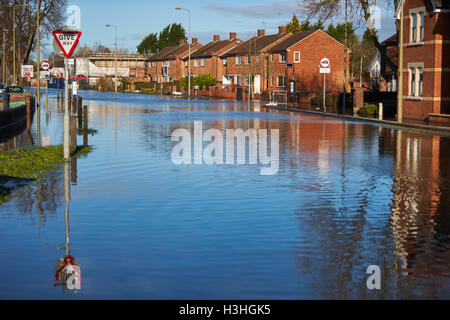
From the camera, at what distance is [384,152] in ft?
72.7

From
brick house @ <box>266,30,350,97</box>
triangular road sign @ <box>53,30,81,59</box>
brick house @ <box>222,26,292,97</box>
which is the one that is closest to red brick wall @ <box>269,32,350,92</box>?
brick house @ <box>266,30,350,97</box>

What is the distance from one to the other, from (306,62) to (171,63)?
56.7m

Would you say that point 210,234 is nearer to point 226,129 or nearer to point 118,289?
point 118,289

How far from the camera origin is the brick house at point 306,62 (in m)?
90.1

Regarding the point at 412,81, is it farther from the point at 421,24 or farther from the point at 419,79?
the point at 421,24

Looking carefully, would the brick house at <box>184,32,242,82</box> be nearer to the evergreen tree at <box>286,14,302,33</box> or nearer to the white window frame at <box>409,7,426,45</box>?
the evergreen tree at <box>286,14,302,33</box>

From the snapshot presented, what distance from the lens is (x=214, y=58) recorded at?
116125 millimetres

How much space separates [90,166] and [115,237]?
27.5ft

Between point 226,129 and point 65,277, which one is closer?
point 65,277

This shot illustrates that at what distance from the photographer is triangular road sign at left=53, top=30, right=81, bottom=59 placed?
17406 millimetres

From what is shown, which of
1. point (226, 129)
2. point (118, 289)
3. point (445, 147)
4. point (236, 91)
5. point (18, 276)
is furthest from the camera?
point (236, 91)

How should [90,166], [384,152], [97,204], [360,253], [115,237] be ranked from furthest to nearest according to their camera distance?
[384,152] < [90,166] < [97,204] < [115,237] < [360,253]

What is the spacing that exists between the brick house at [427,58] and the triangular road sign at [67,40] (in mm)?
26249

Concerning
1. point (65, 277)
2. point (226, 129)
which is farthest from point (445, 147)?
point (65, 277)
